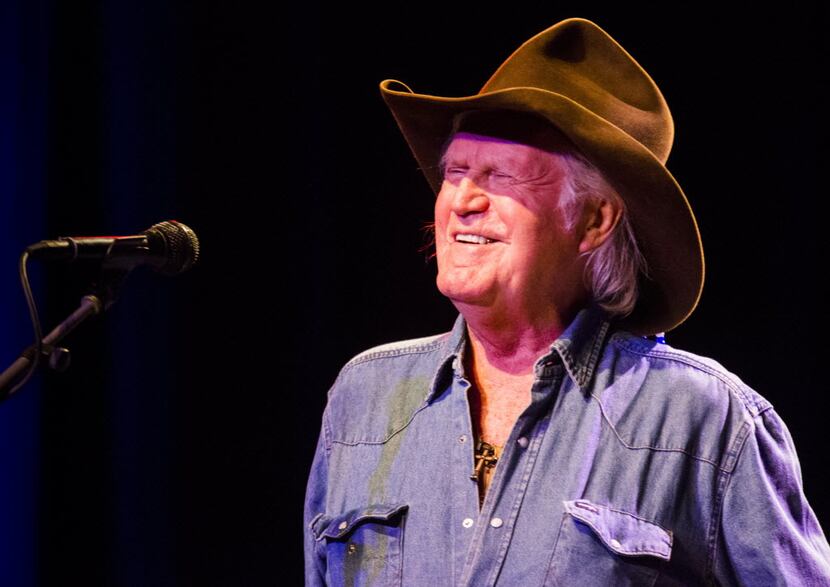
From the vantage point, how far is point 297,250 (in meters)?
3.42

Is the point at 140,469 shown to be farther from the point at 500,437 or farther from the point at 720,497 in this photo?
the point at 720,497

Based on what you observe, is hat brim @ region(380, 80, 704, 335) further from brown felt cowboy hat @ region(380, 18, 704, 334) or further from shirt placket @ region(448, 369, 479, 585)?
shirt placket @ region(448, 369, 479, 585)

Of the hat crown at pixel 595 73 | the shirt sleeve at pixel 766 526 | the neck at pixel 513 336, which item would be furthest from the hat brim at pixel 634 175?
the shirt sleeve at pixel 766 526

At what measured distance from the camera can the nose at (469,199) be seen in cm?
199

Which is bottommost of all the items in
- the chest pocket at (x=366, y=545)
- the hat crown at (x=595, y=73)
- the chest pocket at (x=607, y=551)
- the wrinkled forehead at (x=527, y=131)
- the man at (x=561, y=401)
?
the chest pocket at (x=366, y=545)

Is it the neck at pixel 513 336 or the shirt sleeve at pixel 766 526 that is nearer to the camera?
the shirt sleeve at pixel 766 526

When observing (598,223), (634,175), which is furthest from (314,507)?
(634,175)

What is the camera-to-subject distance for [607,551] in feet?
5.82

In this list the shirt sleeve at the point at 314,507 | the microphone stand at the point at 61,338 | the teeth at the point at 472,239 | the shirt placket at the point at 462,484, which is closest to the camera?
the microphone stand at the point at 61,338

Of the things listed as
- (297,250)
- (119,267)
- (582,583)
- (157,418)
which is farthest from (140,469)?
(582,583)

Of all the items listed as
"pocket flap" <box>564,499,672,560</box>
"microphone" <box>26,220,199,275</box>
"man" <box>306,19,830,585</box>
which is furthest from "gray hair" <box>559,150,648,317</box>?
"microphone" <box>26,220,199,275</box>

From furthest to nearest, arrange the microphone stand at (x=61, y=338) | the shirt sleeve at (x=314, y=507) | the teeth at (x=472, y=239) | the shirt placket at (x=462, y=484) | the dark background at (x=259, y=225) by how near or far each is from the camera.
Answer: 1. the dark background at (x=259, y=225)
2. the shirt sleeve at (x=314, y=507)
3. the teeth at (x=472, y=239)
4. the shirt placket at (x=462, y=484)
5. the microphone stand at (x=61, y=338)

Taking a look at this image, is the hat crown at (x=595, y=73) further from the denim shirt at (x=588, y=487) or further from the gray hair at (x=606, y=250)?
the denim shirt at (x=588, y=487)

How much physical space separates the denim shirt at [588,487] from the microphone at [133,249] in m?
0.56
